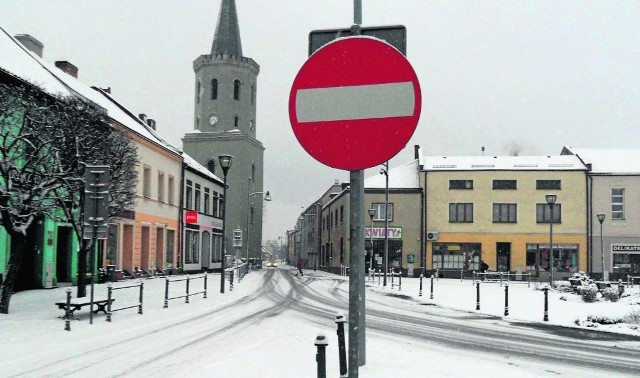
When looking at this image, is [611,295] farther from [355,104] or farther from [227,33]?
[227,33]

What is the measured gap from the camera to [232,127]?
76.2 meters

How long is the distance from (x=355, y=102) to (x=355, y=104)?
0.01m

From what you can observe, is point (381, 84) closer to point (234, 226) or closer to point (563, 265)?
point (563, 265)

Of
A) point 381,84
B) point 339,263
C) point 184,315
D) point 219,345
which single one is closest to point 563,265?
point 339,263

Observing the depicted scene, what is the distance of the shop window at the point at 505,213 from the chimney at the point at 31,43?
118ft

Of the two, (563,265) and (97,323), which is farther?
(563,265)

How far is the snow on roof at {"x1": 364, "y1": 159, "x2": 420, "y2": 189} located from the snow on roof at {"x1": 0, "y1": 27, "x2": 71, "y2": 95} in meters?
31.4

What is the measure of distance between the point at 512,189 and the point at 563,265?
7.25m

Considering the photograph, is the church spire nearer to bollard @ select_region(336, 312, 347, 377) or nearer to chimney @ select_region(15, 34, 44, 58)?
chimney @ select_region(15, 34, 44, 58)

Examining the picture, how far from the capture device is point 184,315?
56.2 feet

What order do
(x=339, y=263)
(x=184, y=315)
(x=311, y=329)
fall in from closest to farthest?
(x=311, y=329), (x=184, y=315), (x=339, y=263)

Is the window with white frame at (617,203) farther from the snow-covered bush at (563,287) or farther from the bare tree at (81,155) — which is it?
the bare tree at (81,155)

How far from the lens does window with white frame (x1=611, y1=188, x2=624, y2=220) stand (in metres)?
50.9

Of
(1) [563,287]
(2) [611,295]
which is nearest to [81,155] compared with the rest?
(2) [611,295]
